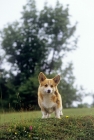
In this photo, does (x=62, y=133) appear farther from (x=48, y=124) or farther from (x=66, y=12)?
(x=66, y=12)

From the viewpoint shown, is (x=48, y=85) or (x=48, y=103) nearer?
(x=48, y=103)

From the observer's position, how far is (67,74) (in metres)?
43.8

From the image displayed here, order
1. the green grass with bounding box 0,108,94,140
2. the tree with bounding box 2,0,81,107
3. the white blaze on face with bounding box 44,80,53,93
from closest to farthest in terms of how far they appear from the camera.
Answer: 1. the green grass with bounding box 0,108,94,140
2. the white blaze on face with bounding box 44,80,53,93
3. the tree with bounding box 2,0,81,107

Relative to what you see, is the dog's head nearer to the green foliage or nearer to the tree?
the green foliage

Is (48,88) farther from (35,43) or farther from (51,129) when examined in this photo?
(35,43)

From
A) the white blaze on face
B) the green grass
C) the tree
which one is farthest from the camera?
the tree

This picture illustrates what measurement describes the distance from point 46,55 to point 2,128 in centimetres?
3481

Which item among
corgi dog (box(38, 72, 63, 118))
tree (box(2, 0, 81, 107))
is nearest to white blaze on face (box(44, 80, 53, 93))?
corgi dog (box(38, 72, 63, 118))

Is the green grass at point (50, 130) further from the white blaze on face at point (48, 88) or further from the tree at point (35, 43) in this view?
the tree at point (35, 43)

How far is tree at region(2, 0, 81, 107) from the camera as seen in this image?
4153 centimetres

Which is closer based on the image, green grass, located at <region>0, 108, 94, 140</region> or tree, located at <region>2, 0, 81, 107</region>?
green grass, located at <region>0, 108, 94, 140</region>

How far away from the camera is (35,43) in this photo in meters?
43.9

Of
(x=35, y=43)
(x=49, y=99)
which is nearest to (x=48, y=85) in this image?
(x=49, y=99)

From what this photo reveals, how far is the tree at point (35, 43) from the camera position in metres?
41.5
